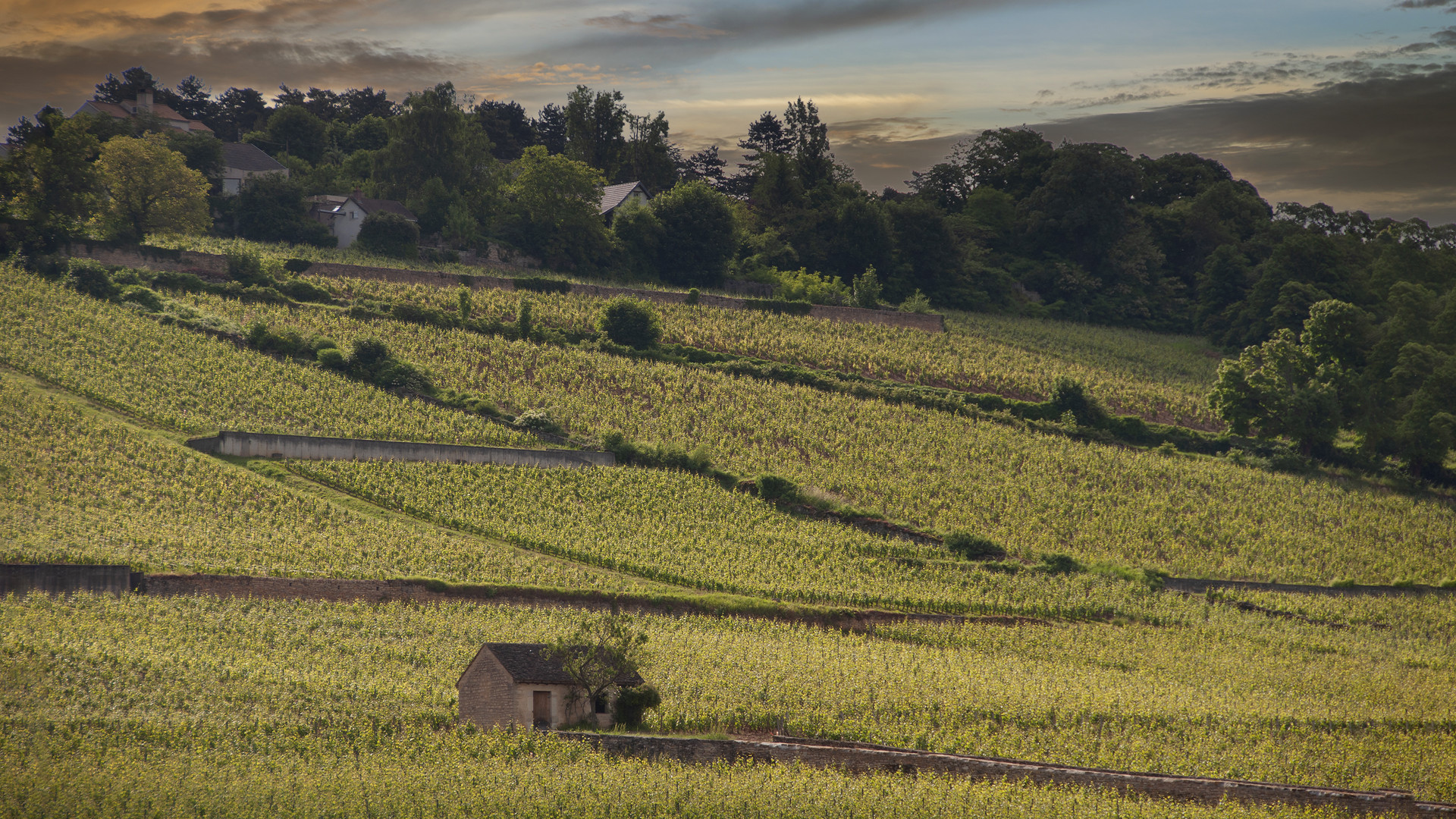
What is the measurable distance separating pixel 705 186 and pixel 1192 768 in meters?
58.4

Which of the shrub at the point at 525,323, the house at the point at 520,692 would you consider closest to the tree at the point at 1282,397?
the shrub at the point at 525,323

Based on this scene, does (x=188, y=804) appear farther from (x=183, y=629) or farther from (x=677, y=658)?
(x=677, y=658)

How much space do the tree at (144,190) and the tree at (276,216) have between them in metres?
5.01

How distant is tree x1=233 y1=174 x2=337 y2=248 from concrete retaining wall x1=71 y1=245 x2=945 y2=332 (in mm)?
7301

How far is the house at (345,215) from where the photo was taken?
2960 inches

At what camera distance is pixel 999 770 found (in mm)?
24406

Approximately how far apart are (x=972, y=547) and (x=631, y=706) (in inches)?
827

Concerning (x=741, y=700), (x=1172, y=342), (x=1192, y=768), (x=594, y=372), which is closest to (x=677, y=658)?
(x=741, y=700)

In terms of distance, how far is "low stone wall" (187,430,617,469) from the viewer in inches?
1754

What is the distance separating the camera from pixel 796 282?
7525 centimetres

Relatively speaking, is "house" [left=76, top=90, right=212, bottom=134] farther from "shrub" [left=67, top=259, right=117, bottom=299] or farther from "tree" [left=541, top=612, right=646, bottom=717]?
"tree" [left=541, top=612, right=646, bottom=717]

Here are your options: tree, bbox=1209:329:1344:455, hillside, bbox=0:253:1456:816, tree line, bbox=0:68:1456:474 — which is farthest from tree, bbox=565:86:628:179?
tree, bbox=1209:329:1344:455

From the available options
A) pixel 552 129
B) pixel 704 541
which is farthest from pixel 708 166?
pixel 704 541

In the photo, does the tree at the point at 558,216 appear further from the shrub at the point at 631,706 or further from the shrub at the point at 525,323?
the shrub at the point at 631,706
